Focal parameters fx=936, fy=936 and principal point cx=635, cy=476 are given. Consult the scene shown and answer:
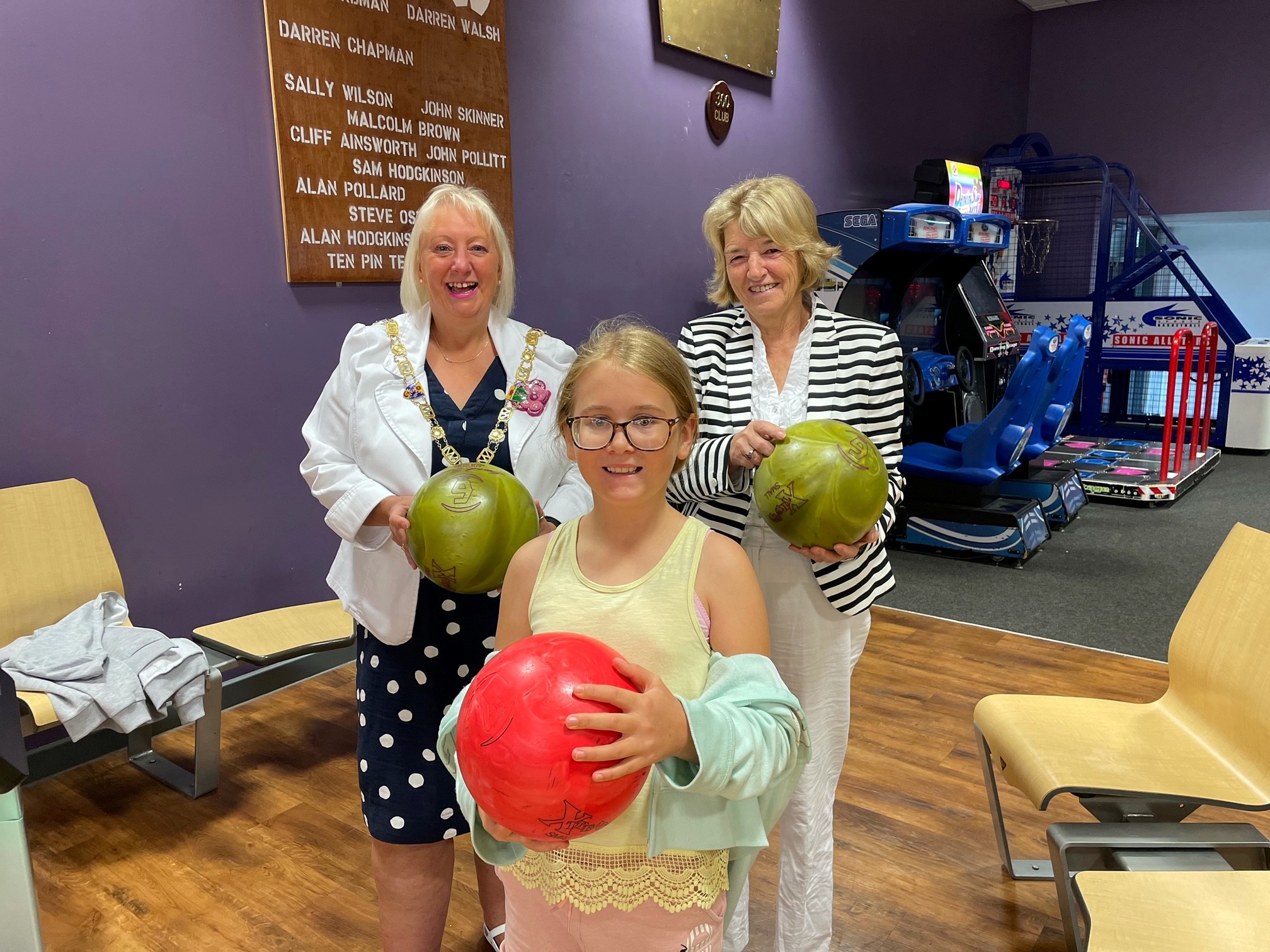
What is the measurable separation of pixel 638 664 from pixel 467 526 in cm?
38

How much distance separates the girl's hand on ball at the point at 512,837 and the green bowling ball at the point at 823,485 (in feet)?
2.26

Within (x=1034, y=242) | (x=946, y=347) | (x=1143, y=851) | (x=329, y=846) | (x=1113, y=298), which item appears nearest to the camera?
(x=1143, y=851)

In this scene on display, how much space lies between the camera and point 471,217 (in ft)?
5.28

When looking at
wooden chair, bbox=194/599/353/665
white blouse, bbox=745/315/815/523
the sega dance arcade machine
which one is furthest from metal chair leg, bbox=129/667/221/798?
the sega dance arcade machine

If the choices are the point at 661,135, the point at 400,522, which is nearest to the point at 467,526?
the point at 400,522

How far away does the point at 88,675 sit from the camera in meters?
2.38

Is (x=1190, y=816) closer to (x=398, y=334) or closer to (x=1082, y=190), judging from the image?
(x=398, y=334)

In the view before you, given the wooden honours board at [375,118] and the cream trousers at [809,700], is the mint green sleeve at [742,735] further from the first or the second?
the wooden honours board at [375,118]

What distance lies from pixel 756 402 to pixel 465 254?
0.58 m

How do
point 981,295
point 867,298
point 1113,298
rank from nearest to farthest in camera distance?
point 867,298 → point 981,295 → point 1113,298

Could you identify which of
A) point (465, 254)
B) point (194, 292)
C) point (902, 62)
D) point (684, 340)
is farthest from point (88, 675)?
point (902, 62)

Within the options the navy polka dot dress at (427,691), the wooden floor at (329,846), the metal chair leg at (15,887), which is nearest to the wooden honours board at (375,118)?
the wooden floor at (329,846)

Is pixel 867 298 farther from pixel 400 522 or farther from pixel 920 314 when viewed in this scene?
pixel 400 522

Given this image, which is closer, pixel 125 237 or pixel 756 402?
pixel 756 402
